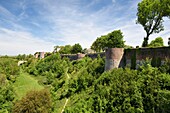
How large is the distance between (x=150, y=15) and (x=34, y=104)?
20.5 m

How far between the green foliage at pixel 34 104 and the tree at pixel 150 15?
1808 centimetres

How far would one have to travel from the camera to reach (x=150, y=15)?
30.0 meters

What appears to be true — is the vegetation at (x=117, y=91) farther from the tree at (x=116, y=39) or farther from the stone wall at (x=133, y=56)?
the tree at (x=116, y=39)

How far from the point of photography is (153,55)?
23625mm

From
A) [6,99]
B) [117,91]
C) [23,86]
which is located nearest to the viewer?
[117,91]

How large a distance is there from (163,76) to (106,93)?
247 inches

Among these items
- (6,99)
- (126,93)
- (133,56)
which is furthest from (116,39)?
(126,93)

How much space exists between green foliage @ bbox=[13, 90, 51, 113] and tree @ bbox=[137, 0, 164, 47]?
1808 cm

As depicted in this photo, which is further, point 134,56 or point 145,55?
point 134,56

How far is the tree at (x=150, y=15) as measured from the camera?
29391 mm

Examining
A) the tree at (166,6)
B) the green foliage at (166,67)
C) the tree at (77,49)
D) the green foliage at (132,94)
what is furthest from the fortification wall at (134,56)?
the tree at (77,49)

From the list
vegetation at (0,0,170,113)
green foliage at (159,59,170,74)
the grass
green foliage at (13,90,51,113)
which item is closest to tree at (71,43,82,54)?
the grass

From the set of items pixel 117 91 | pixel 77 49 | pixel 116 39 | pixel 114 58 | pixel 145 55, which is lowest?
pixel 117 91

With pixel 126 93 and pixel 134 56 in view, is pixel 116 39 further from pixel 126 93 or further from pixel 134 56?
pixel 126 93
